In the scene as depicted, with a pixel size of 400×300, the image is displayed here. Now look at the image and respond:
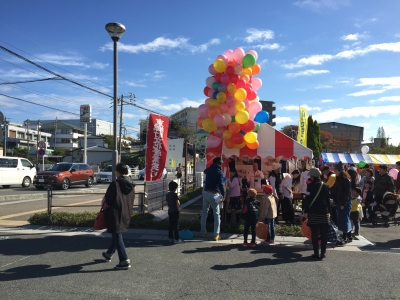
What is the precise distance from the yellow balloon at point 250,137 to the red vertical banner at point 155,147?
8.60ft

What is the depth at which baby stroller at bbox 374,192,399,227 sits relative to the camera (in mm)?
10289

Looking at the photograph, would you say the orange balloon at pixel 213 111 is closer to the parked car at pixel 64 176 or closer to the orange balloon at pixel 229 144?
the orange balloon at pixel 229 144

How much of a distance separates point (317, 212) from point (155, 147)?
542cm

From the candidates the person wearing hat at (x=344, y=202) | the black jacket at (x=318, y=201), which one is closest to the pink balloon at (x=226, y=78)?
the person wearing hat at (x=344, y=202)

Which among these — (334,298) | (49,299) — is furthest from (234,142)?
(49,299)

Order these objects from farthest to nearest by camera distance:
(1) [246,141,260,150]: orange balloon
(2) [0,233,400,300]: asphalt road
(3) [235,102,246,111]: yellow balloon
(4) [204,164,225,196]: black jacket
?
1. (1) [246,141,260,150]: orange balloon
2. (3) [235,102,246,111]: yellow balloon
3. (4) [204,164,225,196]: black jacket
4. (2) [0,233,400,300]: asphalt road

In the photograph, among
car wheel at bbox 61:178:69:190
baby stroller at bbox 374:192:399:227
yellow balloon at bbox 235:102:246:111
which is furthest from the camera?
car wheel at bbox 61:178:69:190

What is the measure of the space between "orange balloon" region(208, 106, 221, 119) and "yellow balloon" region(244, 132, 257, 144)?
3.52 feet

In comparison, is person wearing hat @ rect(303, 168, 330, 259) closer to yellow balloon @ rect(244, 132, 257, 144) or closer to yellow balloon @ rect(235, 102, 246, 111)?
yellow balloon @ rect(244, 132, 257, 144)

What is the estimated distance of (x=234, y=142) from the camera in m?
9.85

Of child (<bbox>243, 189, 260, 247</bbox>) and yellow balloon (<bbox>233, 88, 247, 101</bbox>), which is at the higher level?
yellow balloon (<bbox>233, 88, 247, 101</bbox>)

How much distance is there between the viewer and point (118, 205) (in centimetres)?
559

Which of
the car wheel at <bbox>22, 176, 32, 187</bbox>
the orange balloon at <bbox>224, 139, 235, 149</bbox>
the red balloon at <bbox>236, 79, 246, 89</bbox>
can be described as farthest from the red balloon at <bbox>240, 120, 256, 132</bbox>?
the car wheel at <bbox>22, 176, 32, 187</bbox>

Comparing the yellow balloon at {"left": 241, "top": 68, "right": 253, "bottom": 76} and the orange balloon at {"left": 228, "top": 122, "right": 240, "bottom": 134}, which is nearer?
the orange balloon at {"left": 228, "top": 122, "right": 240, "bottom": 134}
